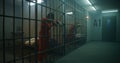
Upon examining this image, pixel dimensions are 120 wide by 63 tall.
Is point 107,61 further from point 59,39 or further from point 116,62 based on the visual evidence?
point 59,39

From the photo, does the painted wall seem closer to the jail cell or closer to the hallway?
the hallway

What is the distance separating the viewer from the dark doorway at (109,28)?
47.7 feet

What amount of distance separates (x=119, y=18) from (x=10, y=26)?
10484mm

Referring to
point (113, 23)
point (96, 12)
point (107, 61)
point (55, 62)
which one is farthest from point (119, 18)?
point (55, 62)

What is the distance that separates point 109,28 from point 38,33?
35.7 feet

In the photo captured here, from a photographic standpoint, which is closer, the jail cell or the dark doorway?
the jail cell

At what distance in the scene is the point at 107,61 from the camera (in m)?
5.65

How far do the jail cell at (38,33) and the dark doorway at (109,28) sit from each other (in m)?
6.51

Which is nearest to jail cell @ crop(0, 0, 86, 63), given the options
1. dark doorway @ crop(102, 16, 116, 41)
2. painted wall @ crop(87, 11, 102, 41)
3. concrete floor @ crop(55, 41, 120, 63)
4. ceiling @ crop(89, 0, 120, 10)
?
concrete floor @ crop(55, 41, 120, 63)

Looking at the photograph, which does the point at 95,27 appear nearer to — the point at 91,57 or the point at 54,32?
the point at 91,57

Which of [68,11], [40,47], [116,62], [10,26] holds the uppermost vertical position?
[68,11]

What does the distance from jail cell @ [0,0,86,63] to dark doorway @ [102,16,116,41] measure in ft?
21.4

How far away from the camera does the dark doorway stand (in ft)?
47.7

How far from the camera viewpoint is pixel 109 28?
14.8 m
